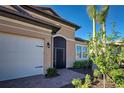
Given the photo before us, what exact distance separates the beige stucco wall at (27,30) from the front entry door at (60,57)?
3726mm

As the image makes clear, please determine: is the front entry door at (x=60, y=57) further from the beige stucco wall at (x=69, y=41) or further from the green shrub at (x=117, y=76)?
the green shrub at (x=117, y=76)

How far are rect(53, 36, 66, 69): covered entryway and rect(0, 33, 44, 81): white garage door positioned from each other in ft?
13.8

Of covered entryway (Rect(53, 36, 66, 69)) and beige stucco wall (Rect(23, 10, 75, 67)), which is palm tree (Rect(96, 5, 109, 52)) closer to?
covered entryway (Rect(53, 36, 66, 69))

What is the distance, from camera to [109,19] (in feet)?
29.8

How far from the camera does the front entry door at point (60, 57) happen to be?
1483 cm

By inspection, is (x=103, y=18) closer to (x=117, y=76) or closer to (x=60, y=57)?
(x=117, y=76)

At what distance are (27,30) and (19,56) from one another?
1470 millimetres

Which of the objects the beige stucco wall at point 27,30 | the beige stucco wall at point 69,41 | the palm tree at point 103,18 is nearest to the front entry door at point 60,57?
the beige stucco wall at point 69,41

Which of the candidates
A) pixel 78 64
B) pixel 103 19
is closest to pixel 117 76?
pixel 103 19

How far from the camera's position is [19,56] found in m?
8.95
